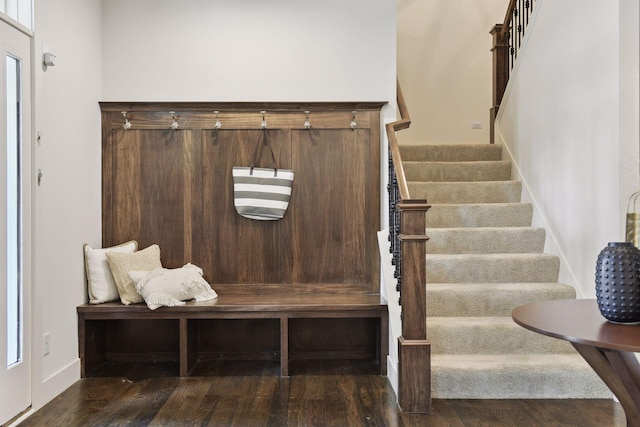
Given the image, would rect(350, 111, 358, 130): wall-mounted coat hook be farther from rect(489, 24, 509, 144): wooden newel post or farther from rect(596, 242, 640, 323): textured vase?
rect(596, 242, 640, 323): textured vase

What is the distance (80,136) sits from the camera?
3.78 m

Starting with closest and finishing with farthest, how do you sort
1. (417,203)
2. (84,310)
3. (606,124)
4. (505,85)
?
(417,203)
(606,124)
(84,310)
(505,85)

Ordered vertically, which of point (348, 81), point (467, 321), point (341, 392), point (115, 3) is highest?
point (115, 3)

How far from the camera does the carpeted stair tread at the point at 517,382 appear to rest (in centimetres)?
318

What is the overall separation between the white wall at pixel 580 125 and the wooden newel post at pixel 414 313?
1121 millimetres

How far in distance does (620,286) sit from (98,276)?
315cm

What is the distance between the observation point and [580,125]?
3.62 metres

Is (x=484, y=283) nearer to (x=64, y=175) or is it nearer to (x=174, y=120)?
(x=174, y=120)

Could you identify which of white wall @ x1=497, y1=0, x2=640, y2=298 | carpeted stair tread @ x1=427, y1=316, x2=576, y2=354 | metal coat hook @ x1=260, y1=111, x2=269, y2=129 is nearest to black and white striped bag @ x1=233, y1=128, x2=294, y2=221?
metal coat hook @ x1=260, y1=111, x2=269, y2=129

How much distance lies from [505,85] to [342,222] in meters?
2.54

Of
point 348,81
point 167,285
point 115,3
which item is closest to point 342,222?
point 348,81

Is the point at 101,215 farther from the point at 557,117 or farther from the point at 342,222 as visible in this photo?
the point at 557,117

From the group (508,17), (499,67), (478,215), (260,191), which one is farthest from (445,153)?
(260,191)

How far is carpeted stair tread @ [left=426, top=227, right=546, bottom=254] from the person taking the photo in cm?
408
